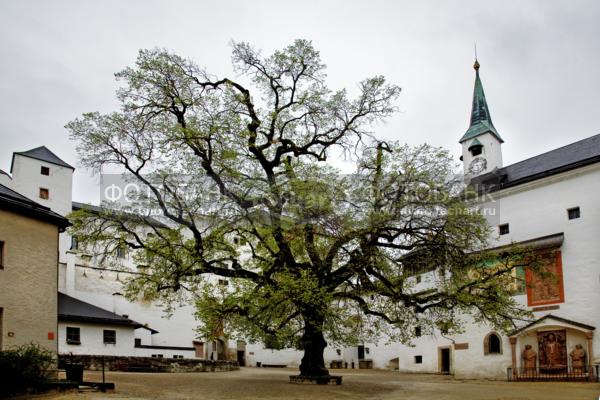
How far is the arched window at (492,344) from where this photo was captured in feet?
104

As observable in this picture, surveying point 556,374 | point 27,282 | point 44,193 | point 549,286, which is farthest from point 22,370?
point 44,193

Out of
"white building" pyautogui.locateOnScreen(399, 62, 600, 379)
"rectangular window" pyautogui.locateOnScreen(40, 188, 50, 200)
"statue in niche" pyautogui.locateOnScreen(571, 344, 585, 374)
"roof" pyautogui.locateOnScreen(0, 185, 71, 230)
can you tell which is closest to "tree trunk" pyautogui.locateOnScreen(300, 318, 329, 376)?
"white building" pyautogui.locateOnScreen(399, 62, 600, 379)

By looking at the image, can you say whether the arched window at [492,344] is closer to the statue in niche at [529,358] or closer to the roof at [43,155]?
the statue in niche at [529,358]

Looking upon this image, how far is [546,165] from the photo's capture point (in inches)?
1282

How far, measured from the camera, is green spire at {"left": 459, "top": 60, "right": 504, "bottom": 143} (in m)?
45.1

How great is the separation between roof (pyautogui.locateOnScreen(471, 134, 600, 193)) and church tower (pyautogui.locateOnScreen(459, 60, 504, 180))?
6.81m

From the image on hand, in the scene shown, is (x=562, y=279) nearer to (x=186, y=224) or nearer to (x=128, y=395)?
(x=186, y=224)

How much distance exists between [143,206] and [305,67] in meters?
8.22

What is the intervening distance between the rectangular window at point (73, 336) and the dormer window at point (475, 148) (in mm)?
30457

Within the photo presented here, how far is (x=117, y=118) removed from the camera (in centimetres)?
2134

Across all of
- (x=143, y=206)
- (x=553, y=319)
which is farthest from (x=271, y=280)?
(x=553, y=319)

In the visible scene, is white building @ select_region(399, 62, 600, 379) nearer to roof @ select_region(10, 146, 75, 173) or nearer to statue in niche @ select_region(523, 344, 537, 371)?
statue in niche @ select_region(523, 344, 537, 371)

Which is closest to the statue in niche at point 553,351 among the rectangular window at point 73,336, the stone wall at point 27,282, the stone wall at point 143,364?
the stone wall at point 143,364

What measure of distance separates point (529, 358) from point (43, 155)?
1341 inches
